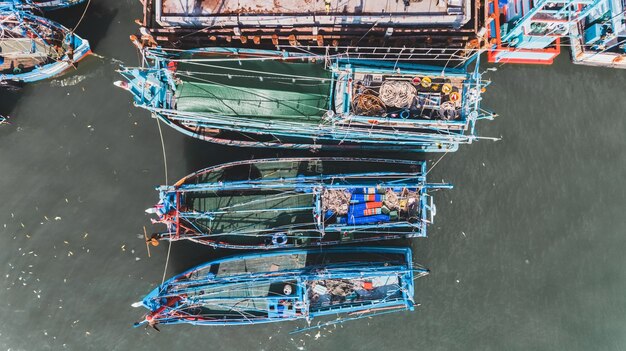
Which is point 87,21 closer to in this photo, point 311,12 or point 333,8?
point 311,12

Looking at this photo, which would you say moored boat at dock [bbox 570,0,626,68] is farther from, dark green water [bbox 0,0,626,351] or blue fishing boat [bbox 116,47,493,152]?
blue fishing boat [bbox 116,47,493,152]

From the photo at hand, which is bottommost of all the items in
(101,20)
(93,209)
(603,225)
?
(603,225)

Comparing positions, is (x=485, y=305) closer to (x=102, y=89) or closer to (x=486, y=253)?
(x=486, y=253)

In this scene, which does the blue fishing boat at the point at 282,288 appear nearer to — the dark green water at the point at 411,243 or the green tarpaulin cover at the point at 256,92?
the dark green water at the point at 411,243

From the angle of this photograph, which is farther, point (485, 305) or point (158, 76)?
point (485, 305)

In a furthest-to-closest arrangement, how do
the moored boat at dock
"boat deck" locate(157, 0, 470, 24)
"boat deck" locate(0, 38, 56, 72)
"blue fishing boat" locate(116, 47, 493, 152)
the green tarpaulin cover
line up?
1. "boat deck" locate(0, 38, 56, 72)
2. the moored boat at dock
3. "boat deck" locate(157, 0, 470, 24)
4. the green tarpaulin cover
5. "blue fishing boat" locate(116, 47, 493, 152)

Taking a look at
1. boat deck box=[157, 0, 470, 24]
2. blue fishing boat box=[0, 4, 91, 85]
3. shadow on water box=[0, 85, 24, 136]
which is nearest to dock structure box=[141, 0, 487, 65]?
boat deck box=[157, 0, 470, 24]

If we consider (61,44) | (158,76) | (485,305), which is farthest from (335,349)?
(61,44)
